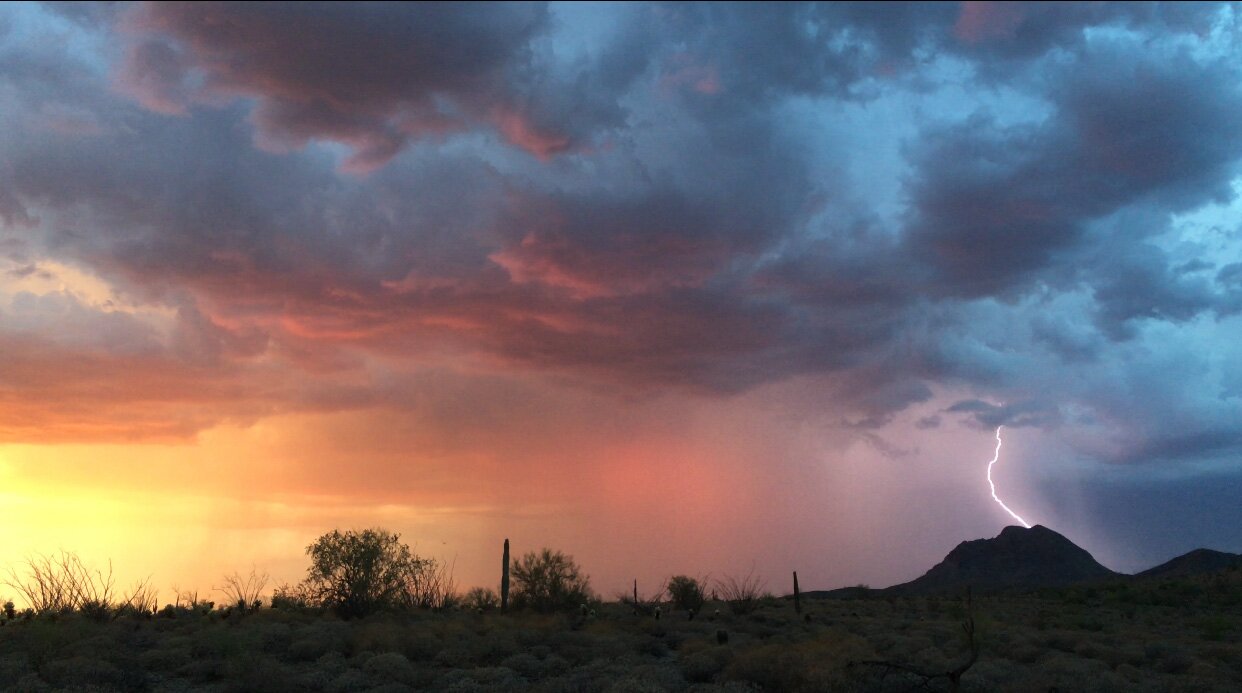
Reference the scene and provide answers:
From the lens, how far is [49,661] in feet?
66.0

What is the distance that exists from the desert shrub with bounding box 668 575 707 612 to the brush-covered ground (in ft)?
26.2

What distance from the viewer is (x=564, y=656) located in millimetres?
23688

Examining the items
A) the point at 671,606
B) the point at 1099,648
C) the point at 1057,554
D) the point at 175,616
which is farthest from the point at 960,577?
the point at 175,616

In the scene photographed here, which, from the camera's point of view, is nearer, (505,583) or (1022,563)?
(505,583)

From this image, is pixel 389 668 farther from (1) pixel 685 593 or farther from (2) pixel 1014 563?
(2) pixel 1014 563

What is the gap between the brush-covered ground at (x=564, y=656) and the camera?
19.5 metres

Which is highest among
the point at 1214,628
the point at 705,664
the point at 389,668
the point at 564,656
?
the point at 389,668

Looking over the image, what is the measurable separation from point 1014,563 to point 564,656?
121m

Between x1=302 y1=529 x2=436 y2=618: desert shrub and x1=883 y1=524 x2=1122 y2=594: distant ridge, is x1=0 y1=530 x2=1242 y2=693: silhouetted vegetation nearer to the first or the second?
x1=302 y1=529 x2=436 y2=618: desert shrub

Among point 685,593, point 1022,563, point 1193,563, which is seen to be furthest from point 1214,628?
point 1022,563

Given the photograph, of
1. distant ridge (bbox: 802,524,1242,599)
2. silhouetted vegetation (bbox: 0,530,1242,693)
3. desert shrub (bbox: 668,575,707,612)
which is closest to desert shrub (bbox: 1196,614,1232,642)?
silhouetted vegetation (bbox: 0,530,1242,693)

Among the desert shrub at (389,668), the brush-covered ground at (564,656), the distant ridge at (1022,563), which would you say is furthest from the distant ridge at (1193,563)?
the desert shrub at (389,668)

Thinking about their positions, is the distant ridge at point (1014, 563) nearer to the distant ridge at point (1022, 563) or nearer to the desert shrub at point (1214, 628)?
the distant ridge at point (1022, 563)

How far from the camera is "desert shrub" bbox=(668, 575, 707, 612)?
42812mm
